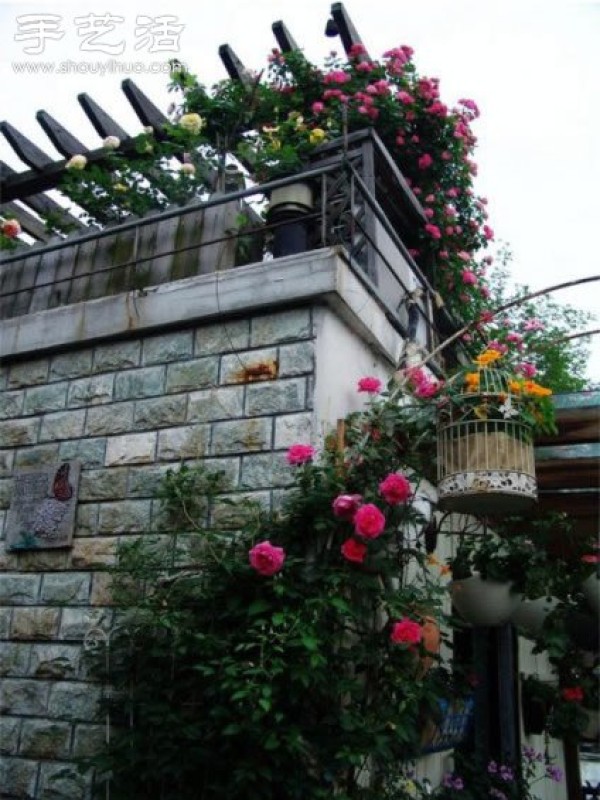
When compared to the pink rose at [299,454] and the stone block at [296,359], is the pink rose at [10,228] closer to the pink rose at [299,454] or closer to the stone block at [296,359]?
the stone block at [296,359]

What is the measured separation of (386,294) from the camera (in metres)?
4.74

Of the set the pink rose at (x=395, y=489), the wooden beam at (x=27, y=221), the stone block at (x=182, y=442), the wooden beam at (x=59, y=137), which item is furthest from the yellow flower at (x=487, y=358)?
the wooden beam at (x=27, y=221)

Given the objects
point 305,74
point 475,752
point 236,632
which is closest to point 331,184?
point 305,74

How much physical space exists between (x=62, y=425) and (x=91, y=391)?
271 millimetres

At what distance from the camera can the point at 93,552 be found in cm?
384

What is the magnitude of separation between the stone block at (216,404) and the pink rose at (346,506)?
2.73 feet

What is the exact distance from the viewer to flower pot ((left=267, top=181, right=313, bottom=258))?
13.4 feet

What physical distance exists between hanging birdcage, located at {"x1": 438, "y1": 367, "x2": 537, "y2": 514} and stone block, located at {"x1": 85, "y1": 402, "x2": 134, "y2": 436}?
1.74 m

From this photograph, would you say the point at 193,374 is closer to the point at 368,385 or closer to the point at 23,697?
the point at 368,385

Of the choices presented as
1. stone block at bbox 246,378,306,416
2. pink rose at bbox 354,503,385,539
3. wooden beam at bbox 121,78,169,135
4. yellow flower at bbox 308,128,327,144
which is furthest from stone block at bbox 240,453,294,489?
wooden beam at bbox 121,78,169,135

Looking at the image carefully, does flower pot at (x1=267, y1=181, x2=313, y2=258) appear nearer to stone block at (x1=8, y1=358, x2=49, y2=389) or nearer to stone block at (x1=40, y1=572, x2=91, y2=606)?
stone block at (x1=8, y1=358, x2=49, y2=389)

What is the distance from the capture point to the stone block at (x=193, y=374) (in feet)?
12.7

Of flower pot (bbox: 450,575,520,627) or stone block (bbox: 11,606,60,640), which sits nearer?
stone block (bbox: 11,606,60,640)

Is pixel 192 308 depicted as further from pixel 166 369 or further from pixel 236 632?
pixel 236 632
